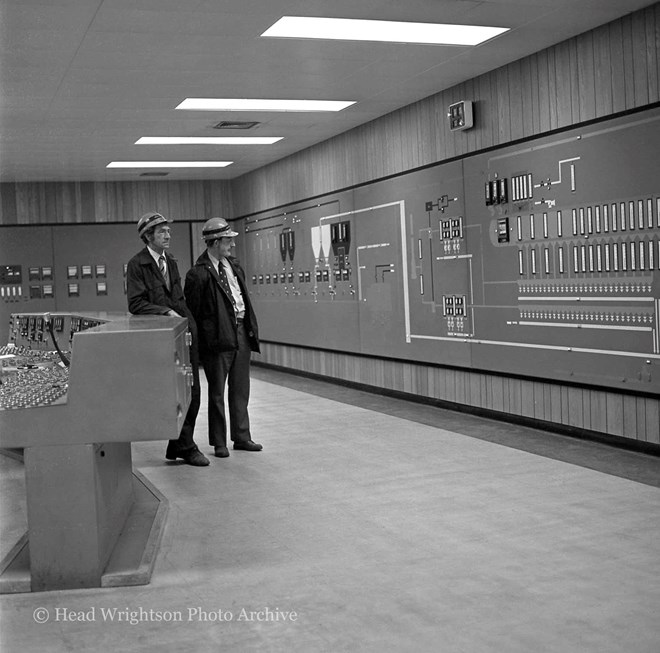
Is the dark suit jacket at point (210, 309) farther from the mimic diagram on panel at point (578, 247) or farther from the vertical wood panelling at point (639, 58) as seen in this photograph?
the vertical wood panelling at point (639, 58)

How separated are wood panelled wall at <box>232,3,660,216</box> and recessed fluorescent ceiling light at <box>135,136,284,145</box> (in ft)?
2.54

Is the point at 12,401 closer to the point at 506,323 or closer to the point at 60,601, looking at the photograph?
the point at 60,601

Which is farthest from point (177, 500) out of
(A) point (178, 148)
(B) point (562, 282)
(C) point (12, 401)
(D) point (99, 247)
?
(D) point (99, 247)

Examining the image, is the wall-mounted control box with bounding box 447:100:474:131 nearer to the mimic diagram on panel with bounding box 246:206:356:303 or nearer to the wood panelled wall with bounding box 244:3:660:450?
the wood panelled wall with bounding box 244:3:660:450

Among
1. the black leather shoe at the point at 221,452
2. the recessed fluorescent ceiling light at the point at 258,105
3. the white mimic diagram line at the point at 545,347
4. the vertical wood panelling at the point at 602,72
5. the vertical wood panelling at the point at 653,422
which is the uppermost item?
the recessed fluorescent ceiling light at the point at 258,105

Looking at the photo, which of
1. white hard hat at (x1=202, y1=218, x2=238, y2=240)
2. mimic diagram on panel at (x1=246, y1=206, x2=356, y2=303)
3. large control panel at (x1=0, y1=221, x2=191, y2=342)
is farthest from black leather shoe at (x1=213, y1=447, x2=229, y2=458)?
large control panel at (x1=0, y1=221, x2=191, y2=342)

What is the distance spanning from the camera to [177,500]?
5.21m

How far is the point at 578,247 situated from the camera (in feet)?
21.4

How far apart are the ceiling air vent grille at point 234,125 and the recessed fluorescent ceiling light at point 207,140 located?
2.30 ft

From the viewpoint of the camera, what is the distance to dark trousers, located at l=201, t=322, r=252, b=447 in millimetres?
6434

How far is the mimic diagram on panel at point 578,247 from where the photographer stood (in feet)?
19.6

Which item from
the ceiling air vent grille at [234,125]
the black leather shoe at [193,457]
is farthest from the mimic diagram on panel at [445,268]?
the black leather shoe at [193,457]

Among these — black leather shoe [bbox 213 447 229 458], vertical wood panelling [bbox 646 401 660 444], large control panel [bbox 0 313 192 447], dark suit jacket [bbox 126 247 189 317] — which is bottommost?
black leather shoe [bbox 213 447 229 458]

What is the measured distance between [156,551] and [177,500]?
1.07 metres
